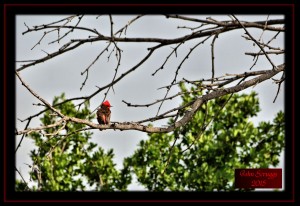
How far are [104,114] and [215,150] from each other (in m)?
5.56

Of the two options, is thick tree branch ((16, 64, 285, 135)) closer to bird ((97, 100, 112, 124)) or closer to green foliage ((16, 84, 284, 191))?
bird ((97, 100, 112, 124))

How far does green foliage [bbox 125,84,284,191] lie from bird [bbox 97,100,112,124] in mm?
4307

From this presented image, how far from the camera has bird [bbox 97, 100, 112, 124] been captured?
7.75 feet

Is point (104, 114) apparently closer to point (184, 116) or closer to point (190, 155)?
point (184, 116)

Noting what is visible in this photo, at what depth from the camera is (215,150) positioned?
25.7 ft

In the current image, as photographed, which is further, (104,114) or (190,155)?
(190,155)

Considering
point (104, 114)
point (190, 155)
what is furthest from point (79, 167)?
point (104, 114)

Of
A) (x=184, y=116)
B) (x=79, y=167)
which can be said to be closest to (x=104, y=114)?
(x=184, y=116)

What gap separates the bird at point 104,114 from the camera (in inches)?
93.1

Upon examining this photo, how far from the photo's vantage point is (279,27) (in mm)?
2598
